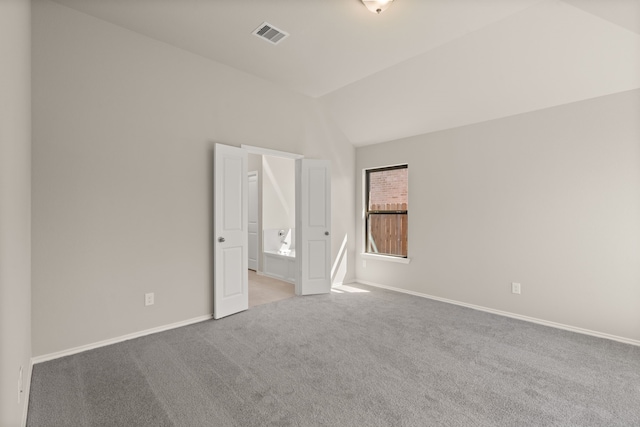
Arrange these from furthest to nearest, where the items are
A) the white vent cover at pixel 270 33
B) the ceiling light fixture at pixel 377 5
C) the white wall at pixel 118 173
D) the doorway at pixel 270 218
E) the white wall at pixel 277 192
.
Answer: the white wall at pixel 277 192 < the doorway at pixel 270 218 < the white vent cover at pixel 270 33 < the white wall at pixel 118 173 < the ceiling light fixture at pixel 377 5

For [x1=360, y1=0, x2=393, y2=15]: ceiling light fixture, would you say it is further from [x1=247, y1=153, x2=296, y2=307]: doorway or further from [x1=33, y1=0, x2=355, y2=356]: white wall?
[x1=247, y1=153, x2=296, y2=307]: doorway

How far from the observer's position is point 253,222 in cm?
656

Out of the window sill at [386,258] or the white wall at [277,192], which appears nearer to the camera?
the window sill at [386,258]

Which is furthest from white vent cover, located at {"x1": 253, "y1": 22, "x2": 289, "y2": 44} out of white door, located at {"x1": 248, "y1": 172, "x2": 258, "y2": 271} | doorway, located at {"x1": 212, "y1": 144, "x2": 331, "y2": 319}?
white door, located at {"x1": 248, "y1": 172, "x2": 258, "y2": 271}

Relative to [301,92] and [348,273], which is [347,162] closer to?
[301,92]

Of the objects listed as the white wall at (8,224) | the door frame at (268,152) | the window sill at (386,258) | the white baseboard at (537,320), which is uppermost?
A: the door frame at (268,152)

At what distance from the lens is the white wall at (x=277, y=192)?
6250mm

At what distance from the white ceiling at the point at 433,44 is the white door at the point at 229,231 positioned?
1.23 metres

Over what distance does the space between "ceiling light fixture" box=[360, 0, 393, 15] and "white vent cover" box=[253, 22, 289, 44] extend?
2.99 feet

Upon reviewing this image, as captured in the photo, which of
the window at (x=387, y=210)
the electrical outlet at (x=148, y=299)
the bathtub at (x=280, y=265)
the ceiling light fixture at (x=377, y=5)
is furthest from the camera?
the bathtub at (x=280, y=265)

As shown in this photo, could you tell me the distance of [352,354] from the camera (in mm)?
2752

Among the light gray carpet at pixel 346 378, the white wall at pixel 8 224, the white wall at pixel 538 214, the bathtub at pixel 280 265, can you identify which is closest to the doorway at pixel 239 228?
the light gray carpet at pixel 346 378

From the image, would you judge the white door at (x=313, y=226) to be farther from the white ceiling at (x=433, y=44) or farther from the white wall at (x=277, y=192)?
the white wall at (x=277, y=192)

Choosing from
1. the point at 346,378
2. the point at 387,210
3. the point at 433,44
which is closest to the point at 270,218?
the point at 387,210
